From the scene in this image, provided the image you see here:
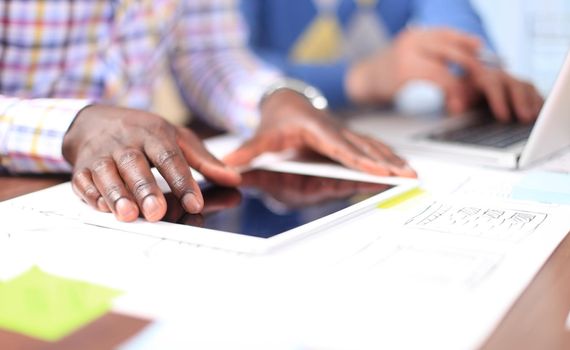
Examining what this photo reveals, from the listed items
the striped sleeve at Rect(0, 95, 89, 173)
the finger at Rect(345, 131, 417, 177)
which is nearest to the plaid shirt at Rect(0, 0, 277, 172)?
the striped sleeve at Rect(0, 95, 89, 173)

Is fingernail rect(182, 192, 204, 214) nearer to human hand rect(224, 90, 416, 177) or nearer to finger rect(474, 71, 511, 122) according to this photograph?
human hand rect(224, 90, 416, 177)

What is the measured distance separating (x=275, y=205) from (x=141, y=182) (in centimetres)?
12

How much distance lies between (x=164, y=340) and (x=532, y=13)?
228cm

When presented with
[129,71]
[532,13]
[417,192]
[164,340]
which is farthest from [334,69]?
[532,13]

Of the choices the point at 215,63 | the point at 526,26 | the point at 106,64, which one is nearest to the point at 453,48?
the point at 215,63

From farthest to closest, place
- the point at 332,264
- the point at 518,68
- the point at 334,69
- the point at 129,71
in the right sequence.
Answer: the point at 518,68, the point at 334,69, the point at 129,71, the point at 332,264

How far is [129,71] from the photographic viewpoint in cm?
98

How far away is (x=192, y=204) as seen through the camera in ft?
1.92

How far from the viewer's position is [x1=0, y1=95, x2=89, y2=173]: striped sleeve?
0.72 m

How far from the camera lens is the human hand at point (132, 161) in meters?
0.58

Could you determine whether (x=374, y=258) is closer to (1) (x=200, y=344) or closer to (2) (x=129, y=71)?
(1) (x=200, y=344)

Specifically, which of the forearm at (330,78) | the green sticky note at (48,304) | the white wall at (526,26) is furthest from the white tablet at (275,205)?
the white wall at (526,26)

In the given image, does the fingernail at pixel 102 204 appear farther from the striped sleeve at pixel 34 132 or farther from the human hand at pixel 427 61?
the human hand at pixel 427 61

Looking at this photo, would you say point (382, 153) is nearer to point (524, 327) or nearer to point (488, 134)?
point (488, 134)
